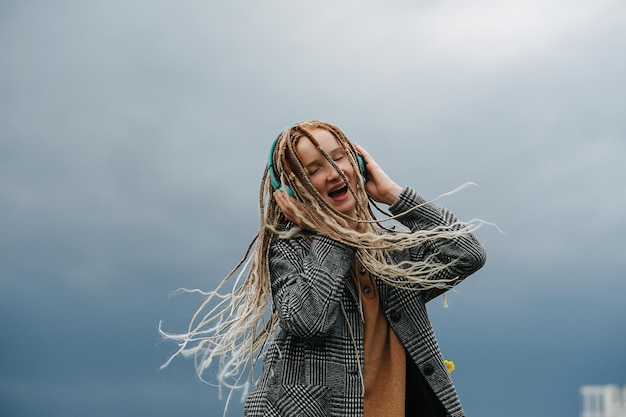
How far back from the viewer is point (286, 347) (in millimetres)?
3176

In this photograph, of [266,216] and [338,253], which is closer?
[338,253]

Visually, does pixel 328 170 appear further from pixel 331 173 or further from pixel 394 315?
pixel 394 315

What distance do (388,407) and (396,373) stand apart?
5.6 inches

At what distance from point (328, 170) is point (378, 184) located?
0.89ft

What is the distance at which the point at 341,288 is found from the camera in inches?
123

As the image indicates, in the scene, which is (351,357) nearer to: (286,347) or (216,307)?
(286,347)

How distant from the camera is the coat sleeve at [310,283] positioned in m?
3.01

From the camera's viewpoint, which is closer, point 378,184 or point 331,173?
point 331,173

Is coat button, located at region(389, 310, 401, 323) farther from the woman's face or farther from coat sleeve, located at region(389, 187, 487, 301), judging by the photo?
the woman's face

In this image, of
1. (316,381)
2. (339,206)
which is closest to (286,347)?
(316,381)

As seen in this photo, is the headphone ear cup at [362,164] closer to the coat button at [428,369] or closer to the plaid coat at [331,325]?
the plaid coat at [331,325]

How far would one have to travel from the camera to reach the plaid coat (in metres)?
3.04

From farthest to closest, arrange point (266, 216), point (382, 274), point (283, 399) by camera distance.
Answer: point (266, 216)
point (382, 274)
point (283, 399)

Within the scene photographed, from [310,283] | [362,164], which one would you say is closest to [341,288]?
[310,283]
